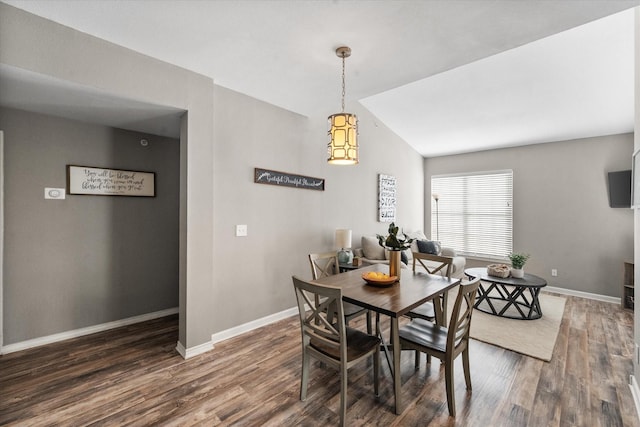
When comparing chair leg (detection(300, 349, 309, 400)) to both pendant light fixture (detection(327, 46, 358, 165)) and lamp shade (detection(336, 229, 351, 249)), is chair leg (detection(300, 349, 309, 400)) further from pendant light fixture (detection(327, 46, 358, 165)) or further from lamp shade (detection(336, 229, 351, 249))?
lamp shade (detection(336, 229, 351, 249))

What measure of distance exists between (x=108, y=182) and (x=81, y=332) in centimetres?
164

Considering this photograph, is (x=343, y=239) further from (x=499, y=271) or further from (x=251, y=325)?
(x=499, y=271)

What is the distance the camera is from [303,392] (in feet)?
6.43

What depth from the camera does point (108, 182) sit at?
10.1 ft

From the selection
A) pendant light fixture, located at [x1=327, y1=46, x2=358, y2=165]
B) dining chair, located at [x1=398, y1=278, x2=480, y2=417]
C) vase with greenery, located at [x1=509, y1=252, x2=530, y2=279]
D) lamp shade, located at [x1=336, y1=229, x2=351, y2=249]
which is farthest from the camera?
lamp shade, located at [x1=336, y1=229, x2=351, y2=249]

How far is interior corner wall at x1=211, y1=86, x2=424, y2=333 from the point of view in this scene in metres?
2.93

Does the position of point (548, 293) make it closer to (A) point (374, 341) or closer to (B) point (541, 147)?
(B) point (541, 147)

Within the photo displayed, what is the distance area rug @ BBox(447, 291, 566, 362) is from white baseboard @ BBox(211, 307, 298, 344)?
2186 mm

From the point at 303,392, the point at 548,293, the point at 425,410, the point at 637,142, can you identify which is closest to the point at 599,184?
the point at 548,293

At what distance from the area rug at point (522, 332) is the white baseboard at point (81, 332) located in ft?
12.3

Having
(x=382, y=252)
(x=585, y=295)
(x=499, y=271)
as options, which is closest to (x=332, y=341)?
(x=382, y=252)

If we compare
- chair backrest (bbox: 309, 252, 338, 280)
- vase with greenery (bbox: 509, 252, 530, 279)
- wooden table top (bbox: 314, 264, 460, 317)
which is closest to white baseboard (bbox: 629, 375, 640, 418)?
wooden table top (bbox: 314, 264, 460, 317)

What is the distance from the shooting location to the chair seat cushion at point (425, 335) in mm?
1891

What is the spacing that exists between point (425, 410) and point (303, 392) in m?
0.85
